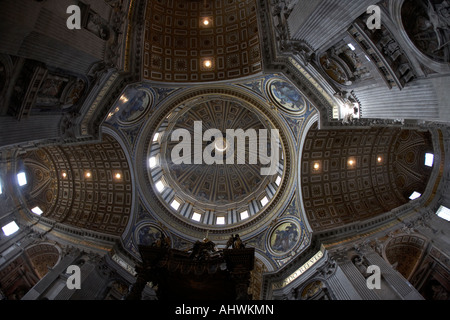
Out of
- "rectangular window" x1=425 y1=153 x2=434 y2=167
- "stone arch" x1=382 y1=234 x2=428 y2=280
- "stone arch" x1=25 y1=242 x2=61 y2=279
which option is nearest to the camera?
"stone arch" x1=382 y1=234 x2=428 y2=280

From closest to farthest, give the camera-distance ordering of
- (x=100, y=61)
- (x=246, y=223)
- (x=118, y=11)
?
(x=100, y=61), (x=118, y=11), (x=246, y=223)

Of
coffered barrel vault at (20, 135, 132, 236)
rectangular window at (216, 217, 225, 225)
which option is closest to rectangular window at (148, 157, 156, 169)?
coffered barrel vault at (20, 135, 132, 236)

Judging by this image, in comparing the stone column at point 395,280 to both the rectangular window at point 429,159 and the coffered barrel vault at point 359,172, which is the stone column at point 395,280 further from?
the rectangular window at point 429,159

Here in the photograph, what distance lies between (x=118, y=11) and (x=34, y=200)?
13.7 metres

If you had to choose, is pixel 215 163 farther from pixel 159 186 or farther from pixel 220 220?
pixel 159 186

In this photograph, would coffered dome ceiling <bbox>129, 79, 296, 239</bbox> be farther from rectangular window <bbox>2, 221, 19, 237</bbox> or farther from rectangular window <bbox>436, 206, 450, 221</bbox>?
rectangular window <bbox>436, 206, 450, 221</bbox>

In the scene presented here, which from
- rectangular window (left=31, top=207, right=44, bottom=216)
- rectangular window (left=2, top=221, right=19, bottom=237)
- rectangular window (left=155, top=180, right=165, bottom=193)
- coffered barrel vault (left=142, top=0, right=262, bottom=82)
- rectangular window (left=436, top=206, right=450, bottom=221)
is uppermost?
coffered barrel vault (left=142, top=0, right=262, bottom=82)

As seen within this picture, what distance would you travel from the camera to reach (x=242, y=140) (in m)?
26.2

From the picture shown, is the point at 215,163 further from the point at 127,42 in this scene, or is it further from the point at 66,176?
the point at 127,42

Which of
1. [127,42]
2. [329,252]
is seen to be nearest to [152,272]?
[329,252]

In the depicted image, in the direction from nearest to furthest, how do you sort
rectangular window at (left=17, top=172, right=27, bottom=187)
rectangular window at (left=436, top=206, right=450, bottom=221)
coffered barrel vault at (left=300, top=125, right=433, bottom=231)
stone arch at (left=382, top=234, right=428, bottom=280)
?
rectangular window at (left=436, top=206, right=450, bottom=221)
stone arch at (left=382, top=234, right=428, bottom=280)
rectangular window at (left=17, top=172, right=27, bottom=187)
coffered barrel vault at (left=300, top=125, right=433, bottom=231)

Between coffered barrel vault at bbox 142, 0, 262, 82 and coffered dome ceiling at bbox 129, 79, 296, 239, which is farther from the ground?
coffered barrel vault at bbox 142, 0, 262, 82

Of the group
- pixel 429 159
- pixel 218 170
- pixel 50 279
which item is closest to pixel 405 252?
pixel 429 159

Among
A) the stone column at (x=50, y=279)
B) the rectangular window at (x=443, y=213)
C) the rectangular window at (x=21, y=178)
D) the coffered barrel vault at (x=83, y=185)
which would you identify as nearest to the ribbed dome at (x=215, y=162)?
the coffered barrel vault at (x=83, y=185)
